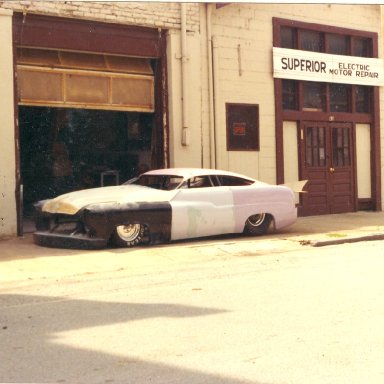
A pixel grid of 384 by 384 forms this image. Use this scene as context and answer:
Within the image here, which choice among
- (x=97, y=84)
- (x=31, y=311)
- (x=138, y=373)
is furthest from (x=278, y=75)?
(x=138, y=373)

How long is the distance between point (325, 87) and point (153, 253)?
868 centimetres

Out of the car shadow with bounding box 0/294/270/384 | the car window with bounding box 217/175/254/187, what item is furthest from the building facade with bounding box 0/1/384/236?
the car shadow with bounding box 0/294/270/384

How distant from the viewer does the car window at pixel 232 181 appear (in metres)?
11.3

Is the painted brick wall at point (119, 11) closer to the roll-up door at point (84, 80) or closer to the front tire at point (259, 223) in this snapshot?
the roll-up door at point (84, 80)

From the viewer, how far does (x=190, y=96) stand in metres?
14.0

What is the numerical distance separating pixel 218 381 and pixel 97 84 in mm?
10209

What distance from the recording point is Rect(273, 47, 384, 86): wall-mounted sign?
15.4m

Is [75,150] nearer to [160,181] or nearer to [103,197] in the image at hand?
[160,181]

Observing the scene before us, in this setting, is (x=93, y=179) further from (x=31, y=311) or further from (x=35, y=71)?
(x=31, y=311)

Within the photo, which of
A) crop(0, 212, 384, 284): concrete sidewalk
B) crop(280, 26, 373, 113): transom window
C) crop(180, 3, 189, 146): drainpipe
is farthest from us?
crop(280, 26, 373, 113): transom window

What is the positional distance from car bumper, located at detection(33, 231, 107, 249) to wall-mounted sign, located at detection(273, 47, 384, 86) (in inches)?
296

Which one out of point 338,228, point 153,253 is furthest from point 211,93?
point 153,253

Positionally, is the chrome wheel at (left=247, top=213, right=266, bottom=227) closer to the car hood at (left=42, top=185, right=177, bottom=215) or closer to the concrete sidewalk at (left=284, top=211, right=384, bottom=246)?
the concrete sidewalk at (left=284, top=211, right=384, bottom=246)

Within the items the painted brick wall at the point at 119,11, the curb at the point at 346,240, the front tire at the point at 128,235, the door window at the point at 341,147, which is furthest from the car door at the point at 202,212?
the door window at the point at 341,147
